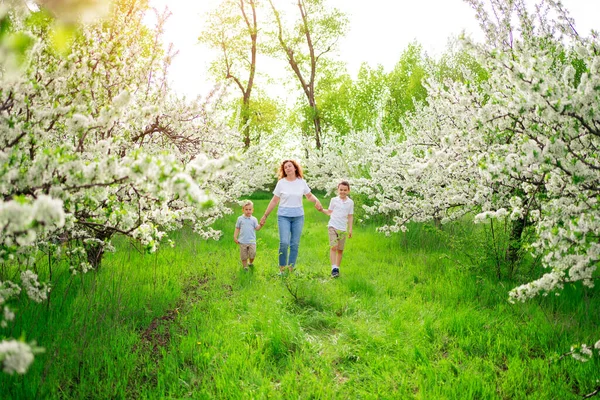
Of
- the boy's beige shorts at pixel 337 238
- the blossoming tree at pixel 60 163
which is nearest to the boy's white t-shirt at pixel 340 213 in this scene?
the boy's beige shorts at pixel 337 238

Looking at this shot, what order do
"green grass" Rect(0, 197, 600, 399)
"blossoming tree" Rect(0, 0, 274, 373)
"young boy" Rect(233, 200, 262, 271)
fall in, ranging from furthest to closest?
1. "young boy" Rect(233, 200, 262, 271)
2. "green grass" Rect(0, 197, 600, 399)
3. "blossoming tree" Rect(0, 0, 274, 373)

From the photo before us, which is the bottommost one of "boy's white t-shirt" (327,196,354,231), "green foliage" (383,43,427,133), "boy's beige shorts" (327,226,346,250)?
"boy's beige shorts" (327,226,346,250)

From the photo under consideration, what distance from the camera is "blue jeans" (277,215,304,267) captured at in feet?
20.7

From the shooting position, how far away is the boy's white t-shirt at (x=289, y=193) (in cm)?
632

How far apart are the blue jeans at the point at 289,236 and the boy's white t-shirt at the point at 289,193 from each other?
9.5 inches

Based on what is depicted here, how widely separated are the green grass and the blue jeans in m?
0.55

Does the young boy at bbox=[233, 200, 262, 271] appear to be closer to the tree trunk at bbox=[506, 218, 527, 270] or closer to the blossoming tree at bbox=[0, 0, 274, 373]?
the blossoming tree at bbox=[0, 0, 274, 373]

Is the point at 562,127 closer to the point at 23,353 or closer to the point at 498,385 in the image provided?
the point at 498,385

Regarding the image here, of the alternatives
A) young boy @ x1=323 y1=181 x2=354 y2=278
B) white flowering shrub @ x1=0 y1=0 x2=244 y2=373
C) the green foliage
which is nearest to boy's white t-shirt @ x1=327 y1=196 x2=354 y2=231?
young boy @ x1=323 y1=181 x2=354 y2=278

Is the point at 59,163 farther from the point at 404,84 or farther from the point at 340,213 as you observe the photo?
the point at 404,84

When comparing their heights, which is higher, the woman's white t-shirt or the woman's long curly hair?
the woman's long curly hair

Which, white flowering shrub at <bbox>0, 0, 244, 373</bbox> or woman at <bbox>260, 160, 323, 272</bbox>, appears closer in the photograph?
white flowering shrub at <bbox>0, 0, 244, 373</bbox>

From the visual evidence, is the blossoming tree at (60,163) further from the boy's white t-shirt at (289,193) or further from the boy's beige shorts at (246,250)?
the boy's beige shorts at (246,250)

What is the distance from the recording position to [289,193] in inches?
249
